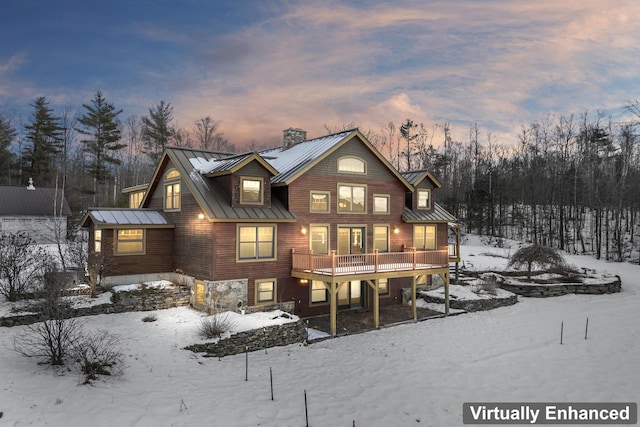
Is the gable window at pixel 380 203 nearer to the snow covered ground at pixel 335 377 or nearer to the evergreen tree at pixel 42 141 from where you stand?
the snow covered ground at pixel 335 377

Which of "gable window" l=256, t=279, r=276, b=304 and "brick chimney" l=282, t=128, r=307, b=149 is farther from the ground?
"brick chimney" l=282, t=128, r=307, b=149

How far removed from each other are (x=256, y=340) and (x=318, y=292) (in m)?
5.90

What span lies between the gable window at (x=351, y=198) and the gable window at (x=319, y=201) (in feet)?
2.53

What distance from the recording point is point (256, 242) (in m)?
18.0

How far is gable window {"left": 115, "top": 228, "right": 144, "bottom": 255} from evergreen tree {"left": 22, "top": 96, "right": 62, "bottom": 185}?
1253 inches

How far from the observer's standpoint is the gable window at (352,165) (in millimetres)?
20619

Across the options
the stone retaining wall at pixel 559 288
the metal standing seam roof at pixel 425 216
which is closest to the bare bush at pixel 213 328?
the metal standing seam roof at pixel 425 216

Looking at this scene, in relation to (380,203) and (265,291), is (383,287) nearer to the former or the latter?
(380,203)

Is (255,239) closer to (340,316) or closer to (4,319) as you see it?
(340,316)

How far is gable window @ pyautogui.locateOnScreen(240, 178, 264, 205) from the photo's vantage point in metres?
18.0

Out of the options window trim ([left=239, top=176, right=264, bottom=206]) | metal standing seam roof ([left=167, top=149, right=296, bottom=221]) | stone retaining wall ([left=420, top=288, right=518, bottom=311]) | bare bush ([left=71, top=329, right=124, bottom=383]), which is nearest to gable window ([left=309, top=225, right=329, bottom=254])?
metal standing seam roof ([left=167, top=149, right=296, bottom=221])

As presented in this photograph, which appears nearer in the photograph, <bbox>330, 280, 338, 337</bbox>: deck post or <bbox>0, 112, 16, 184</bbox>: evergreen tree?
<bbox>330, 280, 338, 337</bbox>: deck post

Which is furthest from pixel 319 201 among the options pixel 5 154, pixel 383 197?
pixel 5 154

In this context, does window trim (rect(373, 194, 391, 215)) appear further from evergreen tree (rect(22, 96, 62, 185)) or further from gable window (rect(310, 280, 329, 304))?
evergreen tree (rect(22, 96, 62, 185))
